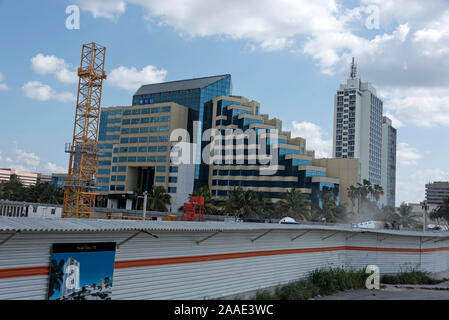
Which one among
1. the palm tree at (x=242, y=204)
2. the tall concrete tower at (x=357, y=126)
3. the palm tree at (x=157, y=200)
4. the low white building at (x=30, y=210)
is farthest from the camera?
the tall concrete tower at (x=357, y=126)

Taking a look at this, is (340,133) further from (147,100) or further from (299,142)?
(147,100)

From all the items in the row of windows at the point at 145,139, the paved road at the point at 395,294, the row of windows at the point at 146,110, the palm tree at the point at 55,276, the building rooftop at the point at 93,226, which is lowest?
the paved road at the point at 395,294

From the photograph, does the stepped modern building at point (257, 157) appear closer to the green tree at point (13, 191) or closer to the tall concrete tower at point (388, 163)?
the green tree at point (13, 191)

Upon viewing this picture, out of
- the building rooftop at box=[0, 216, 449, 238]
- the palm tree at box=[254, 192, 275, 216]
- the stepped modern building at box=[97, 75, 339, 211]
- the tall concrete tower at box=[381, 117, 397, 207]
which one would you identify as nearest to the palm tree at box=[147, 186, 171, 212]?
the stepped modern building at box=[97, 75, 339, 211]

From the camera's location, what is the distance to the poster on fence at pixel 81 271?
46.9 feet

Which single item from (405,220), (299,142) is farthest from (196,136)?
(405,220)

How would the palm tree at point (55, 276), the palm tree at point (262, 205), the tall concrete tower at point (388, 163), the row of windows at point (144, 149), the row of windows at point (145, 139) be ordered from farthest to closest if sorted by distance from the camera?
the tall concrete tower at point (388, 163) < the row of windows at point (145, 139) < the row of windows at point (144, 149) < the palm tree at point (262, 205) < the palm tree at point (55, 276)

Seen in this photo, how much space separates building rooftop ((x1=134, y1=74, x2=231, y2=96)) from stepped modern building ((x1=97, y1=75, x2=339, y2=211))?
974 millimetres

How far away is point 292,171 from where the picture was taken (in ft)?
314

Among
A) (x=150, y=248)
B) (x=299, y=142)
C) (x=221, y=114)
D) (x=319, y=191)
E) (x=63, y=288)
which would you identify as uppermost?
(x=221, y=114)

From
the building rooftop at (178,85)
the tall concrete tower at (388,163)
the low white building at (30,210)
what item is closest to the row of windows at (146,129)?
the building rooftop at (178,85)

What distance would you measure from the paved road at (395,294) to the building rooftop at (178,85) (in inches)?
3678

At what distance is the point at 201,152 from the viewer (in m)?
107

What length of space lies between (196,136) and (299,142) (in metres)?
26.4
